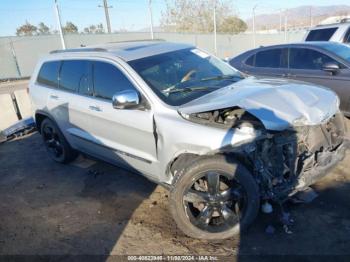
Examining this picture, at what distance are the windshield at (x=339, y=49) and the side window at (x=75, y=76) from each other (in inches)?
176

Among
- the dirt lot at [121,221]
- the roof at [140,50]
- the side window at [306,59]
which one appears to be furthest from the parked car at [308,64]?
the roof at [140,50]

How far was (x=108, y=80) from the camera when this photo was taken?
4082mm

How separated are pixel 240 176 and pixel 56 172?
348cm

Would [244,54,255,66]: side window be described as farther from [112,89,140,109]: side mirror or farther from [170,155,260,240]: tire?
[170,155,260,240]: tire

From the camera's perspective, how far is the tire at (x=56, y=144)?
17.4ft

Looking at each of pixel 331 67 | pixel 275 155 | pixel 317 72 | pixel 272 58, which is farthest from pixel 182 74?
pixel 272 58

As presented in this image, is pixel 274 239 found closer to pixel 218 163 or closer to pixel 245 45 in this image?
pixel 218 163

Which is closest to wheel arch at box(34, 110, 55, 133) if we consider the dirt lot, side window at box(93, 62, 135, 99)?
the dirt lot

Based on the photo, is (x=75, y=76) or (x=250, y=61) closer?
(x=75, y=76)

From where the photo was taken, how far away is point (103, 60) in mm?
4148

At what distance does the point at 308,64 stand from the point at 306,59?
0.12 meters

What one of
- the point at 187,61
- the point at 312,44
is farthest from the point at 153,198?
the point at 312,44

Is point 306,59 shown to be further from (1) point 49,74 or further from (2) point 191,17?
(2) point 191,17

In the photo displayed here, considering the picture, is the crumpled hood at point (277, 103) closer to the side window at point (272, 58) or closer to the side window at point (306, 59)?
the side window at point (306, 59)
